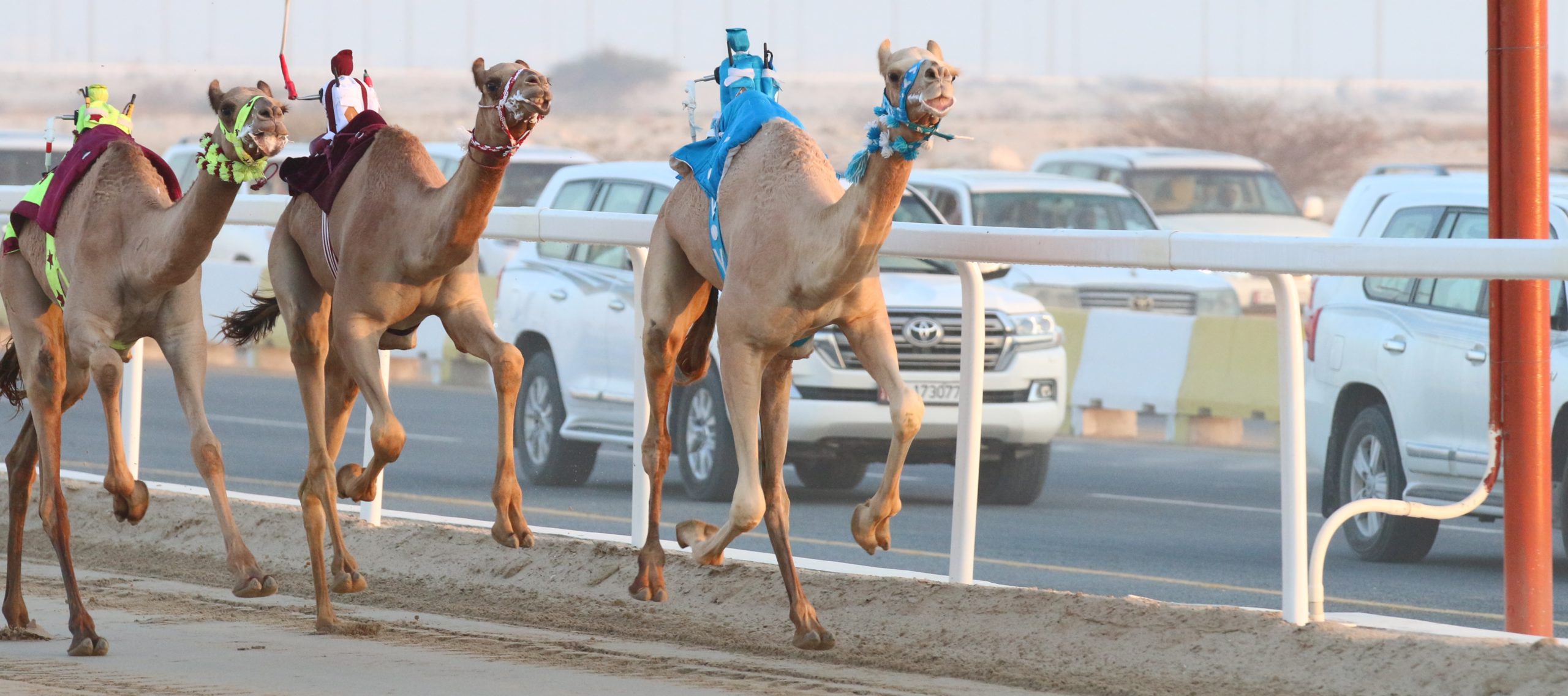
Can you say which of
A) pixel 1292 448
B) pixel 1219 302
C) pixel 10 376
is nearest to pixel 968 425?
pixel 1292 448

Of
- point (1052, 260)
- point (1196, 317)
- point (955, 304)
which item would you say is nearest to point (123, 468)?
point (1052, 260)

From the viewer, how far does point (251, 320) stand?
866 centimetres

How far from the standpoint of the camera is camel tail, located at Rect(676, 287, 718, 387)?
7930 millimetres

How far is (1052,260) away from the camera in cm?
731

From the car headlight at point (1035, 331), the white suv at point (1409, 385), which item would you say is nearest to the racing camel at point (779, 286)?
the white suv at point (1409, 385)

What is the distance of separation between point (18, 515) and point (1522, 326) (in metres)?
5.00

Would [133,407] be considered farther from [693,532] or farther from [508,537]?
[693,532]

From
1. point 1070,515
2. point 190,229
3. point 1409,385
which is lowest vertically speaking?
point 1070,515

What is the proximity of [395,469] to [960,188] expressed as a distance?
16.9ft

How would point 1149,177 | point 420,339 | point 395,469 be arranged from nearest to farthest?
point 395,469, point 420,339, point 1149,177

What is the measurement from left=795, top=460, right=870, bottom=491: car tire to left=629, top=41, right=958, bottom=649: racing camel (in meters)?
6.59

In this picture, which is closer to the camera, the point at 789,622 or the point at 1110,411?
the point at 789,622

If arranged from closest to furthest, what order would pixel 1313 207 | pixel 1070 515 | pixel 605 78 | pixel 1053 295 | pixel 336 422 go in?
pixel 336 422 < pixel 1070 515 < pixel 1053 295 < pixel 1313 207 < pixel 605 78

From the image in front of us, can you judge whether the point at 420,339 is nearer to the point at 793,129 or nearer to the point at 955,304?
the point at 955,304
